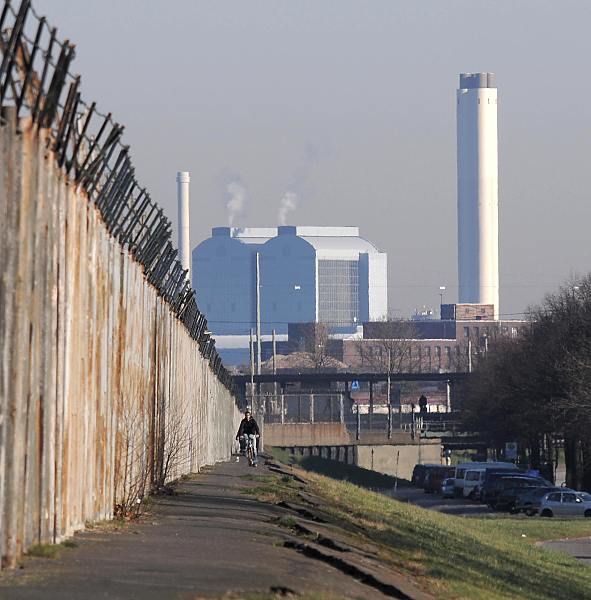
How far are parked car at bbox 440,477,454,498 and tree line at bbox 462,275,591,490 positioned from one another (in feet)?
13.9

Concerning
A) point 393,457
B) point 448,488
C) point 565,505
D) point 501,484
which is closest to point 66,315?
point 565,505

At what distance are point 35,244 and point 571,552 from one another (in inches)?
1054

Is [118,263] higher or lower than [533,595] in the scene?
higher

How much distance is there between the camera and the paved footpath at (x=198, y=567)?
10.6 m

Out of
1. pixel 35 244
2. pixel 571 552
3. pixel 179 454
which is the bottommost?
pixel 571 552

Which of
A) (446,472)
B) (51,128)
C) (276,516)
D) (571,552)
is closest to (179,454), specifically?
(276,516)

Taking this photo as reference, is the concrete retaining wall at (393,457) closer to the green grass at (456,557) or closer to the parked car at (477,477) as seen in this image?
the parked car at (477,477)

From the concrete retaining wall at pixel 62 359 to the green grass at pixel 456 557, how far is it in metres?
3.35

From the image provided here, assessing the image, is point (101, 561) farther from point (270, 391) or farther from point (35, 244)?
point (270, 391)

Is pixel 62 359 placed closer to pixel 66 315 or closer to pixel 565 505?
pixel 66 315

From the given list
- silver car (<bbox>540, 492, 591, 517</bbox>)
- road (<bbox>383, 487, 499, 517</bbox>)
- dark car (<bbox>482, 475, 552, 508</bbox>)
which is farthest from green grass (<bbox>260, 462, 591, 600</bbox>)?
dark car (<bbox>482, 475, 552, 508</bbox>)

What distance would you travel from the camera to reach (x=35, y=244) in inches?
498

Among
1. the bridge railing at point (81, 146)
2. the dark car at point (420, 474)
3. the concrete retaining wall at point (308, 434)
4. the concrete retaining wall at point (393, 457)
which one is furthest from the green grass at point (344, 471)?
the bridge railing at point (81, 146)

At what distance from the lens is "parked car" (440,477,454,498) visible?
7006 centimetres
